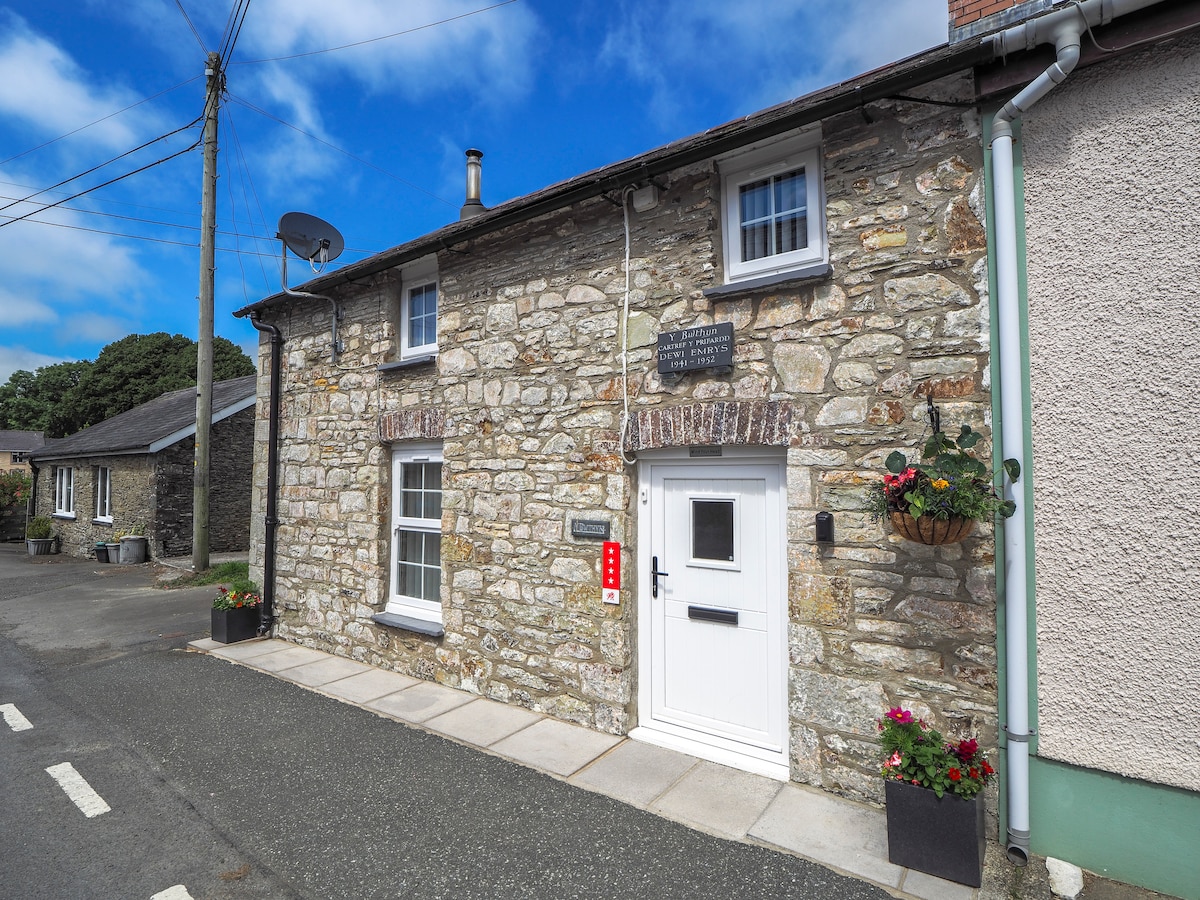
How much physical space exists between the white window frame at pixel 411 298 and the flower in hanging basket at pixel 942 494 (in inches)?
172

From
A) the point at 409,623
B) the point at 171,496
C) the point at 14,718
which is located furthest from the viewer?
the point at 171,496

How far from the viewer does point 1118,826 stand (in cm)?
300

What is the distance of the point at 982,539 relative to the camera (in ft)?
10.8

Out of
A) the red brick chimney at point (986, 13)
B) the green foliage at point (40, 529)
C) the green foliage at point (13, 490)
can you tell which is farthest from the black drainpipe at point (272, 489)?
the green foliage at point (13, 490)

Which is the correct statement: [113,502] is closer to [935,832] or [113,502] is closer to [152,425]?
[152,425]

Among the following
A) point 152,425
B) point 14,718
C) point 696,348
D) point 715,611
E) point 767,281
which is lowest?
point 14,718

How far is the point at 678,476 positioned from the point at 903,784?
2275 mm

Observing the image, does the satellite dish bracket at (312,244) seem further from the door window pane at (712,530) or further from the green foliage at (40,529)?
the green foliage at (40,529)

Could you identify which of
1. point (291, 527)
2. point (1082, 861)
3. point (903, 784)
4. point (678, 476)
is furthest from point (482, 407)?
point (1082, 861)

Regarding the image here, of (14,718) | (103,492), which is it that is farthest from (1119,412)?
(103,492)

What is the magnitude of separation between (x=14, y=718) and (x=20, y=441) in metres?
39.0

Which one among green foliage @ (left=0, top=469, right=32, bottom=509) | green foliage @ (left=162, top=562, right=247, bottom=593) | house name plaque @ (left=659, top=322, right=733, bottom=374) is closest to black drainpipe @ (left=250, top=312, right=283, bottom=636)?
green foliage @ (left=162, top=562, right=247, bottom=593)

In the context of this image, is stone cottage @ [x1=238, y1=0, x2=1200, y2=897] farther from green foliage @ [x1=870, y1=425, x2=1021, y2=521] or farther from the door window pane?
green foliage @ [x1=870, y1=425, x2=1021, y2=521]

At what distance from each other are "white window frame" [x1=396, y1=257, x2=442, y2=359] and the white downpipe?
4604 mm
